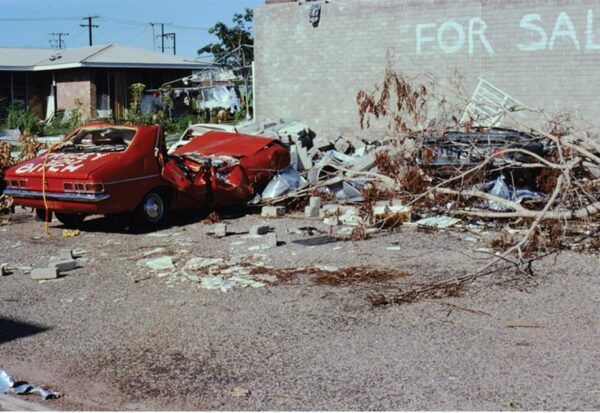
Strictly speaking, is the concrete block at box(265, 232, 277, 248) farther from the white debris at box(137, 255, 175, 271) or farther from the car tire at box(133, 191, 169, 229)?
the car tire at box(133, 191, 169, 229)

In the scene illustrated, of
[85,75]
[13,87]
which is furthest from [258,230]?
[13,87]

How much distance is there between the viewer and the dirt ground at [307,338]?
16.8 ft

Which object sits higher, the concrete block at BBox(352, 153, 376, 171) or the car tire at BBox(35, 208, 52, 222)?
the concrete block at BBox(352, 153, 376, 171)

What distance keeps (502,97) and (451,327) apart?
11.7 metres

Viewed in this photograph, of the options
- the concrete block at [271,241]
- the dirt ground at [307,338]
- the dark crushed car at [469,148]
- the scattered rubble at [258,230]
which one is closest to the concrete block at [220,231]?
the scattered rubble at [258,230]

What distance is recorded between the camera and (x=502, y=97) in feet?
56.9

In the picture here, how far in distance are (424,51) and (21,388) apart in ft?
47.6

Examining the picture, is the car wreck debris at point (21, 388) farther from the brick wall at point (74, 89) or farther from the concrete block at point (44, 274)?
the brick wall at point (74, 89)

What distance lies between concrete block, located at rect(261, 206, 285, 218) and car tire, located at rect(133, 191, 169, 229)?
1562mm

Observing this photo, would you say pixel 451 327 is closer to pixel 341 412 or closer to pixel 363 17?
pixel 341 412

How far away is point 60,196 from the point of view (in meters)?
10.7

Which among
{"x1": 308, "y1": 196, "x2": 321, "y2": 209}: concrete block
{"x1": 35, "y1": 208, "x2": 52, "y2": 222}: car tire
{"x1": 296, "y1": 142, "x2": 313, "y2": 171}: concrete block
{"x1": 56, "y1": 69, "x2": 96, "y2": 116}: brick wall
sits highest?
{"x1": 56, "y1": 69, "x2": 96, "y2": 116}: brick wall

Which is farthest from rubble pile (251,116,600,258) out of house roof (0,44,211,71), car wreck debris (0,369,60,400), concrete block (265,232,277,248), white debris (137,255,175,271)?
house roof (0,44,211,71)

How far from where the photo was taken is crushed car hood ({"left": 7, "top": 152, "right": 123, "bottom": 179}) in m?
10.6
